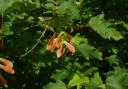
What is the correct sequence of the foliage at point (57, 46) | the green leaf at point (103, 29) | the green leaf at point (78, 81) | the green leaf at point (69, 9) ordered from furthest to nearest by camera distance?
the green leaf at point (69, 9) < the green leaf at point (103, 29) < the green leaf at point (78, 81) < the foliage at point (57, 46)

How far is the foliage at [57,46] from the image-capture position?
223cm

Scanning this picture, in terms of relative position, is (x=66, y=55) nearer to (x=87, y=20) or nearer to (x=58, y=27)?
(x=87, y=20)

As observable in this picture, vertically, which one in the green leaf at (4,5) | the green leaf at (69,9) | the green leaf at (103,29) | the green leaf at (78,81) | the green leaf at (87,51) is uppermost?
the green leaf at (4,5)

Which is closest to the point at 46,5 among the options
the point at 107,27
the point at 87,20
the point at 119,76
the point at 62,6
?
the point at 62,6

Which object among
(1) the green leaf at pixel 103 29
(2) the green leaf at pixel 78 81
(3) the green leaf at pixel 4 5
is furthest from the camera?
(1) the green leaf at pixel 103 29

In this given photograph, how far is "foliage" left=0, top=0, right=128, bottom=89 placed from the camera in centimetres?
223

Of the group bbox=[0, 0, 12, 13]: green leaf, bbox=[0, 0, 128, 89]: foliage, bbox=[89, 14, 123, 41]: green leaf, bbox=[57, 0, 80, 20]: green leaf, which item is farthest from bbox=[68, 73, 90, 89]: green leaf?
bbox=[0, 0, 12, 13]: green leaf

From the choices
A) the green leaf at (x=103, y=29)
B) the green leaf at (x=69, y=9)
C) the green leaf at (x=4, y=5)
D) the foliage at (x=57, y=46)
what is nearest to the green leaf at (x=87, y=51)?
the foliage at (x=57, y=46)

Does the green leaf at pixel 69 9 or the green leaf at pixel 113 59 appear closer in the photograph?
the green leaf at pixel 69 9

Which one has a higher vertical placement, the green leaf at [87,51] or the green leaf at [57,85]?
the green leaf at [87,51]

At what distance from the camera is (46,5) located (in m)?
2.71

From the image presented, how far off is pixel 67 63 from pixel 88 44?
0.20 m

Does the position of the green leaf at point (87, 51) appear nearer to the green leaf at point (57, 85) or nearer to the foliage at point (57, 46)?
the foliage at point (57, 46)

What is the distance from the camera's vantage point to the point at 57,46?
2119 millimetres
